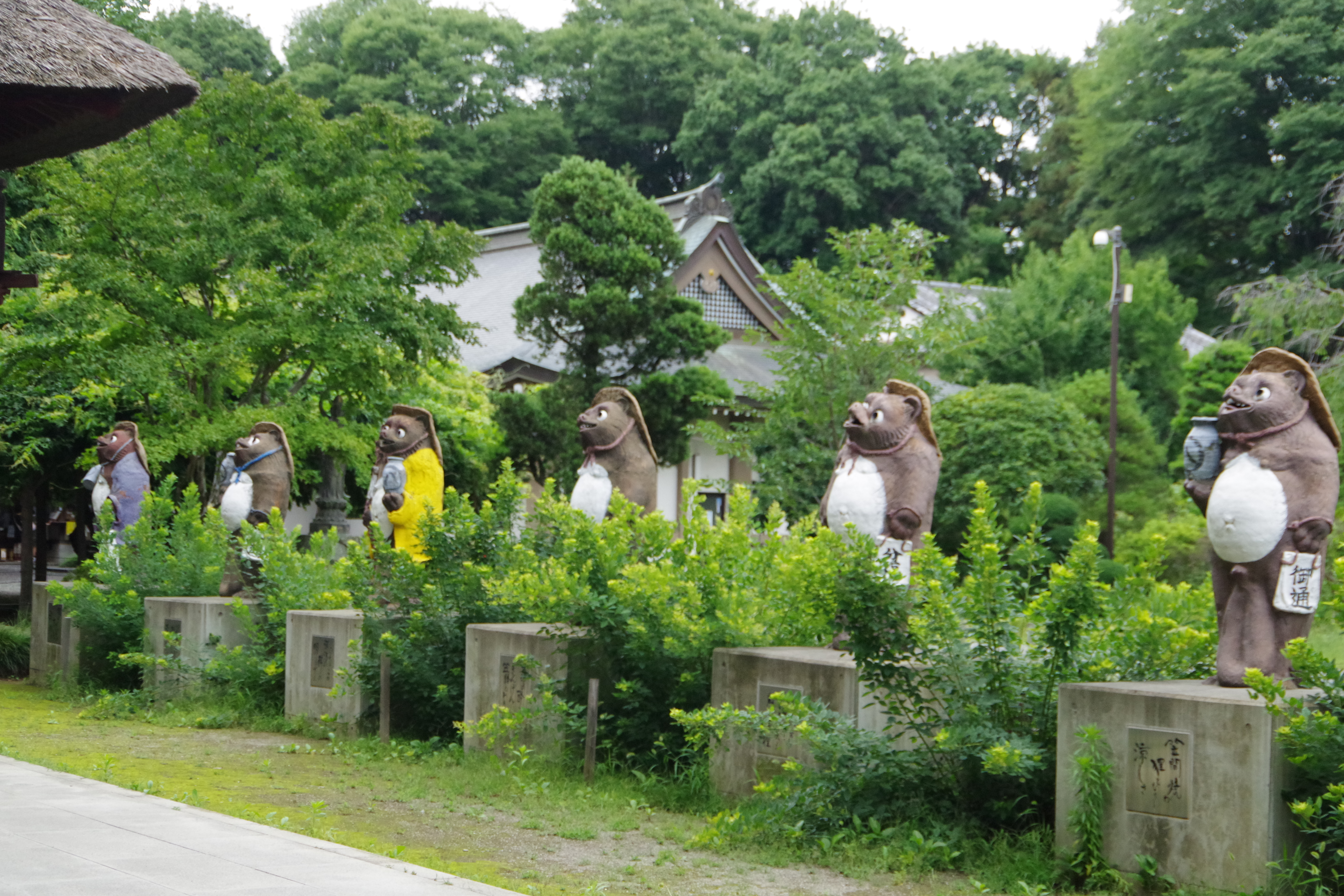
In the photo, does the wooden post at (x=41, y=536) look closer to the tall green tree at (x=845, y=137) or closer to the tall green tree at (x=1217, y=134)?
the tall green tree at (x=845, y=137)

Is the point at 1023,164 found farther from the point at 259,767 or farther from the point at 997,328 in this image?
the point at 259,767

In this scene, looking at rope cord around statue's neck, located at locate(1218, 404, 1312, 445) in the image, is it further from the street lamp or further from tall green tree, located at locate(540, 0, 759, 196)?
tall green tree, located at locate(540, 0, 759, 196)

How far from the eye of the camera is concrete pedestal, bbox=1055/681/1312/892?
6152mm

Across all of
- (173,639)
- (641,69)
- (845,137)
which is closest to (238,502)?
(173,639)

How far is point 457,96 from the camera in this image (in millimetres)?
41812

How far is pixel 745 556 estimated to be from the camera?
9.58m

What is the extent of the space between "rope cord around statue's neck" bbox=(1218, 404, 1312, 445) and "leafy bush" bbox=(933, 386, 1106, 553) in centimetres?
1353

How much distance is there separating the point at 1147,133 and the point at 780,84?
947 centimetres

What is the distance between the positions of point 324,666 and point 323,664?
0.06 feet

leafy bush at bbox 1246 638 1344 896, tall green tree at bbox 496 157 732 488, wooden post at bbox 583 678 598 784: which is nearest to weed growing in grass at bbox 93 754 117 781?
wooden post at bbox 583 678 598 784

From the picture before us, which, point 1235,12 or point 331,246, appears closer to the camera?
point 331,246

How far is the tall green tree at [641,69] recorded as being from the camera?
141 ft

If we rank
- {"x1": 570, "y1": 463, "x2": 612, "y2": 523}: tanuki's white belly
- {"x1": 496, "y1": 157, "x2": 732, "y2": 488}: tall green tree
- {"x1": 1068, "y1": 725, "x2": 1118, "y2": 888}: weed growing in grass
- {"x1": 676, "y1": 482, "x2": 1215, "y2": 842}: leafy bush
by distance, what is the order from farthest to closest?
1. {"x1": 496, "y1": 157, "x2": 732, "y2": 488}: tall green tree
2. {"x1": 570, "y1": 463, "x2": 612, "y2": 523}: tanuki's white belly
3. {"x1": 676, "y1": 482, "x2": 1215, "y2": 842}: leafy bush
4. {"x1": 1068, "y1": 725, "x2": 1118, "y2": 888}: weed growing in grass

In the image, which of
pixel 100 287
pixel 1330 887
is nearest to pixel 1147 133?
pixel 100 287
